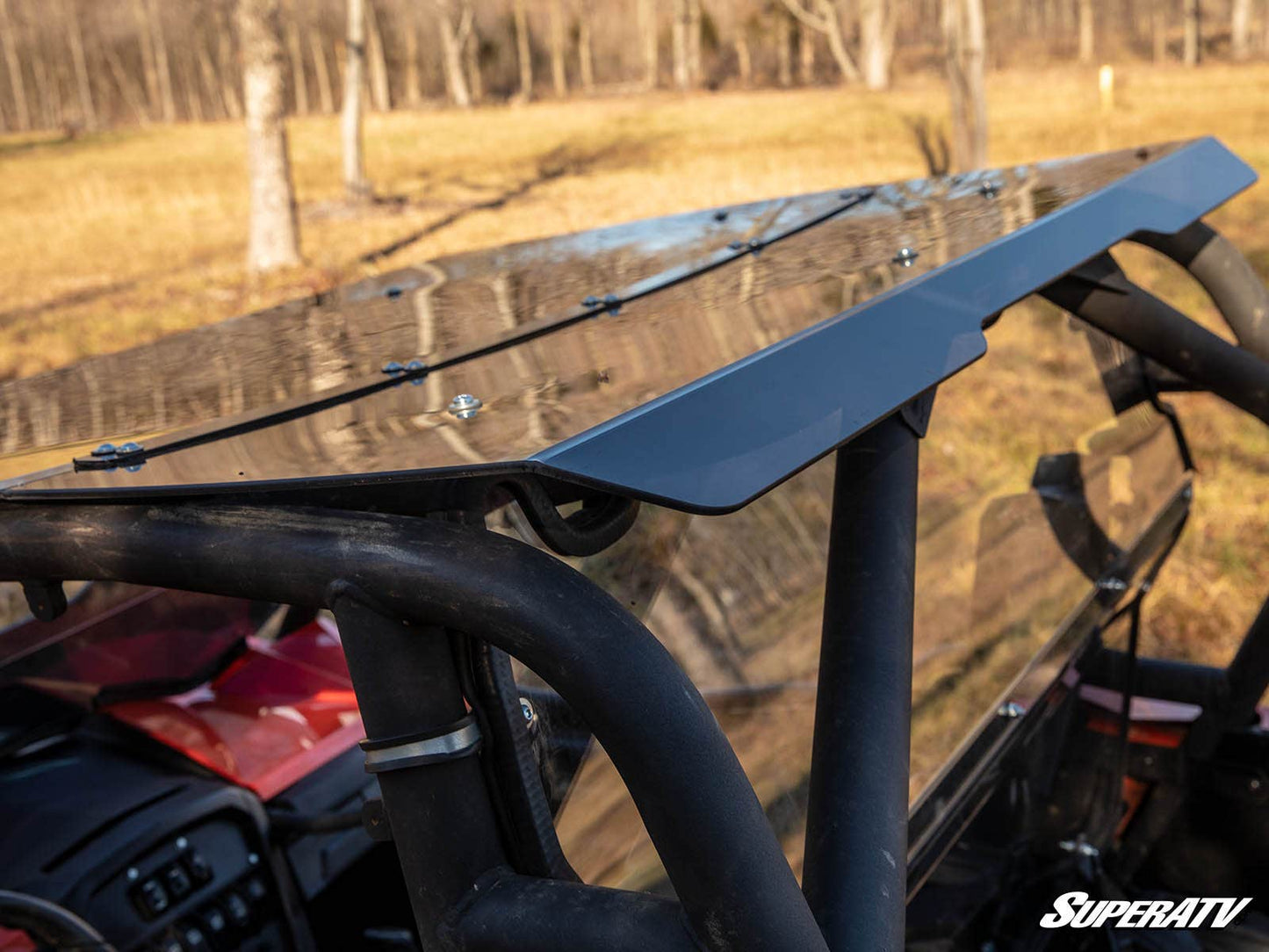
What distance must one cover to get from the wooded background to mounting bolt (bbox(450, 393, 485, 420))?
43704 mm

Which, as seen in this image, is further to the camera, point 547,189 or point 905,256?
point 547,189

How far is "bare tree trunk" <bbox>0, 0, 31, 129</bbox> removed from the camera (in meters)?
52.4

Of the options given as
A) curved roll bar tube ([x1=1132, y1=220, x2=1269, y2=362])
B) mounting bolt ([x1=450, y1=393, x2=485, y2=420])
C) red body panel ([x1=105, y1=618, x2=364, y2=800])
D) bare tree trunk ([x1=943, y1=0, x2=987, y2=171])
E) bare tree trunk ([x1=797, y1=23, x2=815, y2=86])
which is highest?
bare tree trunk ([x1=797, y1=23, x2=815, y2=86])

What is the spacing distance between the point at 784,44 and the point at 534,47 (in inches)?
729

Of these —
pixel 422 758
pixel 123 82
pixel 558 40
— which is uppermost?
pixel 123 82

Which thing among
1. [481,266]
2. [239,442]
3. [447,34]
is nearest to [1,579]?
[239,442]

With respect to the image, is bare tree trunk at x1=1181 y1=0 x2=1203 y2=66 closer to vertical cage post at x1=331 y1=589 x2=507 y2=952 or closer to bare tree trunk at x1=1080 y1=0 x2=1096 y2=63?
bare tree trunk at x1=1080 y1=0 x2=1096 y2=63

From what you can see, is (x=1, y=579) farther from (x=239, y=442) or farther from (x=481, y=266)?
(x=481, y=266)

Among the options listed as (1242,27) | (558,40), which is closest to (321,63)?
(558,40)

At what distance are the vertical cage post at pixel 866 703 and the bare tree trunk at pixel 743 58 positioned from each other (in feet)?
187

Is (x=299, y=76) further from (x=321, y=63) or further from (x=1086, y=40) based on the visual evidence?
(x=1086, y=40)

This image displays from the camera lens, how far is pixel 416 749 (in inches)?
33.2

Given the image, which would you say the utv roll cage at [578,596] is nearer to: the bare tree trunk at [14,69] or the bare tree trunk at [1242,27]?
the bare tree trunk at [1242,27]

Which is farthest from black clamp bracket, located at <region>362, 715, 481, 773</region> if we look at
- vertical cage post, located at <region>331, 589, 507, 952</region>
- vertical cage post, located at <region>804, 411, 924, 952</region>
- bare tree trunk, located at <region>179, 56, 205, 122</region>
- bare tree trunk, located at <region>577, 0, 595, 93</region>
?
bare tree trunk, located at <region>179, 56, 205, 122</region>
